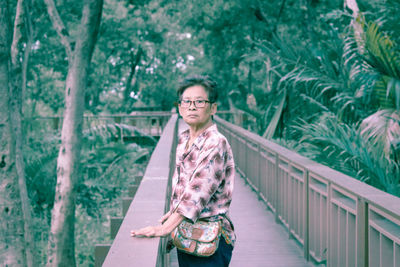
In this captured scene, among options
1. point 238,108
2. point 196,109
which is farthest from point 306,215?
point 238,108

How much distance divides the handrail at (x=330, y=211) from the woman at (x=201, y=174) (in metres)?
1.09

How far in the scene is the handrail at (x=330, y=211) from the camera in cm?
323

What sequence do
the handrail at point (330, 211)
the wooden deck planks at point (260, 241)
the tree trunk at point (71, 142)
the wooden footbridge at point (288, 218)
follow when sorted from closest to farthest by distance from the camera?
the wooden footbridge at point (288, 218), the handrail at point (330, 211), the wooden deck planks at point (260, 241), the tree trunk at point (71, 142)

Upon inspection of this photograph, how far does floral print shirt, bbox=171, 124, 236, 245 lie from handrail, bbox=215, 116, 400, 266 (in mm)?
1090

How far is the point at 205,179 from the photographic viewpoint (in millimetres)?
2375

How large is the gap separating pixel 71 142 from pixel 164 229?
7.83 m

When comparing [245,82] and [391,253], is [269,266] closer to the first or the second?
[391,253]

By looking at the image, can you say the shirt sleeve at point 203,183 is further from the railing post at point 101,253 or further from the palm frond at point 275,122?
the palm frond at point 275,122

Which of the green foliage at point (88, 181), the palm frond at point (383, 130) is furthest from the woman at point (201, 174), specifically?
the green foliage at point (88, 181)

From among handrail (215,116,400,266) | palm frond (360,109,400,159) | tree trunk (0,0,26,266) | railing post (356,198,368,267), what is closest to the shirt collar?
handrail (215,116,400,266)

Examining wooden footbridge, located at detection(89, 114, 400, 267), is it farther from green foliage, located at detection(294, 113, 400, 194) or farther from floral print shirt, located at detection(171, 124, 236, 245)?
green foliage, located at detection(294, 113, 400, 194)

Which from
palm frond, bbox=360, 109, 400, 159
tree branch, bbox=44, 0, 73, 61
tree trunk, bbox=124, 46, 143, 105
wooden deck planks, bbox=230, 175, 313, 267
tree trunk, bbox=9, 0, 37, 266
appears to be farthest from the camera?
tree trunk, bbox=124, 46, 143, 105

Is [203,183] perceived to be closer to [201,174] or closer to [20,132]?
[201,174]

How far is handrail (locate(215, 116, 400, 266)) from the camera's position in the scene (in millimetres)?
3230
